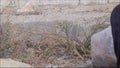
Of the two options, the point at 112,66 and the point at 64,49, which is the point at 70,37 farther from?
the point at 112,66

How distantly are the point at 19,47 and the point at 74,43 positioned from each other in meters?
0.62

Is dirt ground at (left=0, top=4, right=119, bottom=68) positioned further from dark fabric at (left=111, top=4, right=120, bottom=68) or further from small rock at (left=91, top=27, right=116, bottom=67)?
dark fabric at (left=111, top=4, right=120, bottom=68)

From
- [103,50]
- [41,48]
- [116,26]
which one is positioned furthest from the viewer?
[41,48]

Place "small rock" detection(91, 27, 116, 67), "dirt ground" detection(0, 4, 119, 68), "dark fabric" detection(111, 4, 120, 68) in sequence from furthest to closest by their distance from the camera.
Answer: "dirt ground" detection(0, 4, 119, 68) → "small rock" detection(91, 27, 116, 67) → "dark fabric" detection(111, 4, 120, 68)

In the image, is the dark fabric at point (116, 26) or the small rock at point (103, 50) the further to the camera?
the small rock at point (103, 50)

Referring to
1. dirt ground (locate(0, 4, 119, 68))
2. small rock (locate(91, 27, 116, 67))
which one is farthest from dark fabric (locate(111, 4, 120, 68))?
dirt ground (locate(0, 4, 119, 68))

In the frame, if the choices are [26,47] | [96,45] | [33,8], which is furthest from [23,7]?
[96,45]

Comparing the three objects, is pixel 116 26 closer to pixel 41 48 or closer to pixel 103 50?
pixel 103 50

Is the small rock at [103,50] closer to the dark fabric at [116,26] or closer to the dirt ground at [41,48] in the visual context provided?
the dirt ground at [41,48]

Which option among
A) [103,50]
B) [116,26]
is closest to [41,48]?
[103,50]

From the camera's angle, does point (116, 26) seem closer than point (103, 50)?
Yes

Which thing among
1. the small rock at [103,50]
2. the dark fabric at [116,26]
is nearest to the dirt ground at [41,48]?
the small rock at [103,50]

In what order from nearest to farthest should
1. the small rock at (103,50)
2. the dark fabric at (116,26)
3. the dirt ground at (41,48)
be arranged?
the dark fabric at (116,26) < the small rock at (103,50) < the dirt ground at (41,48)

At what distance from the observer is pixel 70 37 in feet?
16.6
